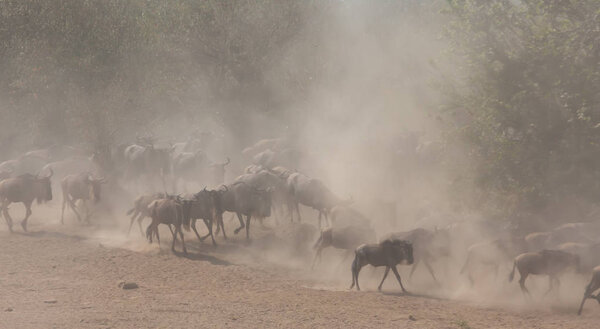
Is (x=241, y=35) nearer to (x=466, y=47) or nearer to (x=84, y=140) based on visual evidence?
(x=84, y=140)

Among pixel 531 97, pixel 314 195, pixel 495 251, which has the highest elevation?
pixel 531 97

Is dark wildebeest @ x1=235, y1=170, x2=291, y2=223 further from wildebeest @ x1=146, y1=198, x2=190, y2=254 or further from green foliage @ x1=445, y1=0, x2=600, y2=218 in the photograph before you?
green foliage @ x1=445, y1=0, x2=600, y2=218

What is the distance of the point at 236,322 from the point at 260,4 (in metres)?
32.4

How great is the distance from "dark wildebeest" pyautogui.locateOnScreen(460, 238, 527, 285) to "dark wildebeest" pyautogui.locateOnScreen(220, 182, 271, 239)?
8169 millimetres

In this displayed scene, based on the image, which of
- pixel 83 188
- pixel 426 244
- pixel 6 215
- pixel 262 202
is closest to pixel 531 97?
pixel 426 244

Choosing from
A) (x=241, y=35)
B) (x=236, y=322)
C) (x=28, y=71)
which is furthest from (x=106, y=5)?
(x=236, y=322)

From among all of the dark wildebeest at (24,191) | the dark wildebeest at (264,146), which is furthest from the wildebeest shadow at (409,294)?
the dark wildebeest at (264,146)

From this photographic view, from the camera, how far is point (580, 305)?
15.1 metres

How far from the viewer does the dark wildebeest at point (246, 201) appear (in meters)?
23.2

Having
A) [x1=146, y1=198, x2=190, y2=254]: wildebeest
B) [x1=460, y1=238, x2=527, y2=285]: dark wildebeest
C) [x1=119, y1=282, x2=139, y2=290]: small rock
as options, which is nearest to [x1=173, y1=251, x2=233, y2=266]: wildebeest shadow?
[x1=146, y1=198, x2=190, y2=254]: wildebeest

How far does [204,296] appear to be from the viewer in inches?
614

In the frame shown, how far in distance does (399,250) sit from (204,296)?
489cm

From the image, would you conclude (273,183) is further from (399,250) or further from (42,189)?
(399,250)

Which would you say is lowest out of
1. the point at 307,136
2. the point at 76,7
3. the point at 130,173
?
the point at 130,173
